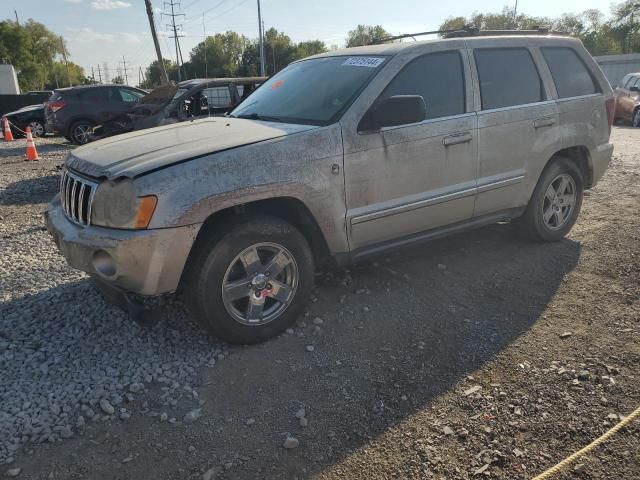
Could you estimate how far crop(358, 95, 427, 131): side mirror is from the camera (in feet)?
11.5

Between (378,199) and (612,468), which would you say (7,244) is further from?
(612,468)

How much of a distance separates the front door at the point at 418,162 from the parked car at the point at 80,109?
40.7 ft

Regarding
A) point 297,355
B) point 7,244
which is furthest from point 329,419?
point 7,244

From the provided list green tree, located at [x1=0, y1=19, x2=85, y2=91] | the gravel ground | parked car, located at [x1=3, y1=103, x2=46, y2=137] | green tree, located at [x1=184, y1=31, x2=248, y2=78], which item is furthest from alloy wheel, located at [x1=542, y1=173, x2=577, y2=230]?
green tree, located at [x1=184, y1=31, x2=248, y2=78]

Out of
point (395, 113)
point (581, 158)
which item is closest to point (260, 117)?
point (395, 113)

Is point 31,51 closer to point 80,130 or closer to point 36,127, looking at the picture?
point 36,127

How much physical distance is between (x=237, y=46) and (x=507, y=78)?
97137 millimetres

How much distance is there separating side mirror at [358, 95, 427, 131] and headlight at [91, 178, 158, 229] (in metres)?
1.57

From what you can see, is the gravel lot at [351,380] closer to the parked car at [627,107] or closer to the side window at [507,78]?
the side window at [507,78]

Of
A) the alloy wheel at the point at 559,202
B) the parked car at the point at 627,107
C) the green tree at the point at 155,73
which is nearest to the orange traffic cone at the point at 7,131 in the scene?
the alloy wheel at the point at 559,202

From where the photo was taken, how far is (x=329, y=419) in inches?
108

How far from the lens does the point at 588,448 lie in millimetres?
2465

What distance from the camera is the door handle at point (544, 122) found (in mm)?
4578

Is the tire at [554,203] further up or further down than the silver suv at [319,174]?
further down
